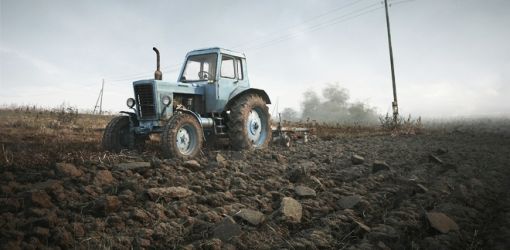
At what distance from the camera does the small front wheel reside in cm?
498

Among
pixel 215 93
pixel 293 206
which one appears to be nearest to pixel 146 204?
pixel 293 206

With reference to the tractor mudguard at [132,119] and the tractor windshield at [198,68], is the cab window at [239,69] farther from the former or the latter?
the tractor mudguard at [132,119]

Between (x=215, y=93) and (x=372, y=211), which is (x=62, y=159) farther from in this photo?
(x=372, y=211)

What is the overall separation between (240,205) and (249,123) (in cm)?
391

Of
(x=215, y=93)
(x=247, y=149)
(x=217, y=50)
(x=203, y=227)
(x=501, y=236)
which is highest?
(x=217, y=50)

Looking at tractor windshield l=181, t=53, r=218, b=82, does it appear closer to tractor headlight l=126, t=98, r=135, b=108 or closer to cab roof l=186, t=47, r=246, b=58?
cab roof l=186, t=47, r=246, b=58

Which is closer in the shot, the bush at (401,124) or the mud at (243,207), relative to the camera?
the mud at (243,207)

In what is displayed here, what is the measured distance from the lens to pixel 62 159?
4523 millimetres

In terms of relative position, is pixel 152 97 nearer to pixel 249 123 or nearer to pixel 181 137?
pixel 181 137

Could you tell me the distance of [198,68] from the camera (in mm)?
6949

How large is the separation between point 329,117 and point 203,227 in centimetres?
4091

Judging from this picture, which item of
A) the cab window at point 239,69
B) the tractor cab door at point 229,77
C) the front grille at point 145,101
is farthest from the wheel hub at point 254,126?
the front grille at point 145,101

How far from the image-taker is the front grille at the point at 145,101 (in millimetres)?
5711

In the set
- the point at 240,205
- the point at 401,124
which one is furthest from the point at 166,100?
the point at 401,124
